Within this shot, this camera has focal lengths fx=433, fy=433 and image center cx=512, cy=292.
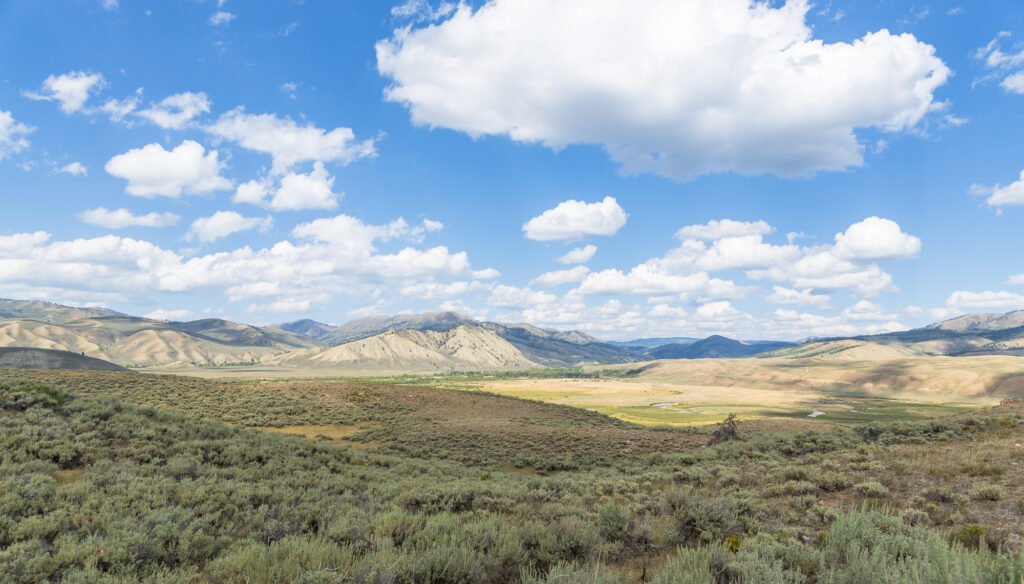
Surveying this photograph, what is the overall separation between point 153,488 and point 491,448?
20.9 m

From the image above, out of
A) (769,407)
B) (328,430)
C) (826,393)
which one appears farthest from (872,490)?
(826,393)

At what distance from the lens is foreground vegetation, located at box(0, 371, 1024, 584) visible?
231 inches

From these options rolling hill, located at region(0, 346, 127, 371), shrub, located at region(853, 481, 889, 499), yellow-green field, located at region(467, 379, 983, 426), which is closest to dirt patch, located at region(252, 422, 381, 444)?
shrub, located at region(853, 481, 889, 499)

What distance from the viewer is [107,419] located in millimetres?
15859

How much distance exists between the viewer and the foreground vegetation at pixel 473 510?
5855 millimetres

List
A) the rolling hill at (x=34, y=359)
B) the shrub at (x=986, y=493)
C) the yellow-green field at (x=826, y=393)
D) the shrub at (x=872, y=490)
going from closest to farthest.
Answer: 1. the shrub at (x=986, y=493)
2. the shrub at (x=872, y=490)
3. the rolling hill at (x=34, y=359)
4. the yellow-green field at (x=826, y=393)

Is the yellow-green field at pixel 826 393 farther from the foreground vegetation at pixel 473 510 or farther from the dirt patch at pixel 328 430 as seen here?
the foreground vegetation at pixel 473 510

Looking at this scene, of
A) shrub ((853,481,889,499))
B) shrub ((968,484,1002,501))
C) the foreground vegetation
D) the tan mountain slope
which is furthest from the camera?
the tan mountain slope

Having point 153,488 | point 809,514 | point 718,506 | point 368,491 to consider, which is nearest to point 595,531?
point 718,506

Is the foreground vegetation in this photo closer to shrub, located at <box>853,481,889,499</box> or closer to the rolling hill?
shrub, located at <box>853,481,889,499</box>

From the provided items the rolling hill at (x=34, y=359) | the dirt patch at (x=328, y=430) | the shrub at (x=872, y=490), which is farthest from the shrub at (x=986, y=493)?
the rolling hill at (x=34, y=359)

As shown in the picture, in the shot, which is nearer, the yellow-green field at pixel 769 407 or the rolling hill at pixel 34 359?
the rolling hill at pixel 34 359

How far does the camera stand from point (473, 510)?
1084cm

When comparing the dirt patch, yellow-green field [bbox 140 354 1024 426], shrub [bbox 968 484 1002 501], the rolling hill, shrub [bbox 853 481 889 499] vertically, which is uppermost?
shrub [bbox 968 484 1002 501]
